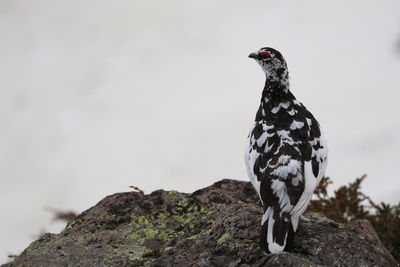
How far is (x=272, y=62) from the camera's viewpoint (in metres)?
6.53

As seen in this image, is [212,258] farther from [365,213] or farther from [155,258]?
[365,213]

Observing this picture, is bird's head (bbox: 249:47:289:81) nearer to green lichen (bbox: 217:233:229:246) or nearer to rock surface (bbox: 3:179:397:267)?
rock surface (bbox: 3:179:397:267)

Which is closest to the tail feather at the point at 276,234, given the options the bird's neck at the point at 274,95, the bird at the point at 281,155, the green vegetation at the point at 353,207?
the bird at the point at 281,155

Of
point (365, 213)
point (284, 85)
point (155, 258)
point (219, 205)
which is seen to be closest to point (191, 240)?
point (155, 258)

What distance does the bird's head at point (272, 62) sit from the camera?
648 centimetres

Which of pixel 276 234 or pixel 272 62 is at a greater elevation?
pixel 272 62

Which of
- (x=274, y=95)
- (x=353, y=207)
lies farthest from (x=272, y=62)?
(x=353, y=207)

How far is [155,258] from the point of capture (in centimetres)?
575

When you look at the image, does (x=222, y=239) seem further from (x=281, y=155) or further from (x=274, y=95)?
(x=274, y=95)

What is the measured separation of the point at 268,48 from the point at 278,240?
2674mm

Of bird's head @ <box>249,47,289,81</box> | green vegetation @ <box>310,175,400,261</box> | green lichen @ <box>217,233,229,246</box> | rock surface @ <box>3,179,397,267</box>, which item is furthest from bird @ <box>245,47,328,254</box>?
green vegetation @ <box>310,175,400,261</box>

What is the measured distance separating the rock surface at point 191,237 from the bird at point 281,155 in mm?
286

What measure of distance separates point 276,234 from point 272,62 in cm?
250

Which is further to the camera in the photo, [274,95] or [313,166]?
[274,95]
